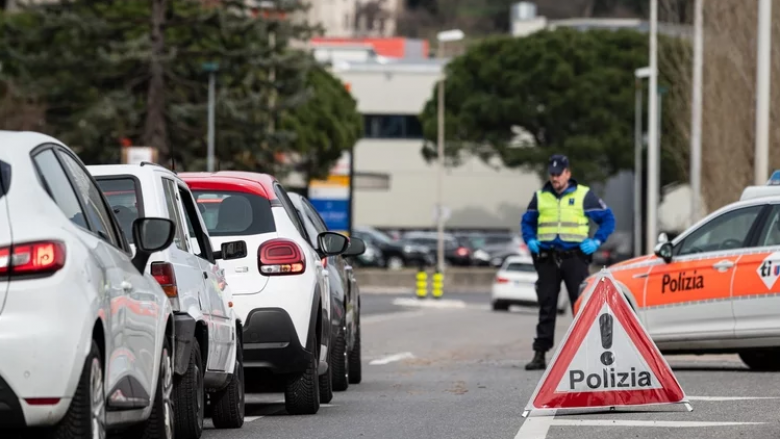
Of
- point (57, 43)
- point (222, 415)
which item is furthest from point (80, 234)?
point (57, 43)

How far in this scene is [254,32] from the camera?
187 ft

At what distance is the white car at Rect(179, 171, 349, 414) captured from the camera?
12.0m

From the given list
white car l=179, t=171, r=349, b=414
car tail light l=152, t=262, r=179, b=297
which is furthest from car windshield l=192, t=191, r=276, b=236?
car tail light l=152, t=262, r=179, b=297

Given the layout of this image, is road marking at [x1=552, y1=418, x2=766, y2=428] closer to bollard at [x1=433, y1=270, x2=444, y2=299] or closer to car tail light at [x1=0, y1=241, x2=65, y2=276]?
car tail light at [x1=0, y1=241, x2=65, y2=276]

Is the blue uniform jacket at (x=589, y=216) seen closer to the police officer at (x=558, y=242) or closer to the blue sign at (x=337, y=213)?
the police officer at (x=558, y=242)

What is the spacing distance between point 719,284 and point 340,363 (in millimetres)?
3548

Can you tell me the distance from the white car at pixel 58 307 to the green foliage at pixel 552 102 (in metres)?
74.4

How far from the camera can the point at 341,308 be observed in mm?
14727

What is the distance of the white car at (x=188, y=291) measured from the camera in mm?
9602

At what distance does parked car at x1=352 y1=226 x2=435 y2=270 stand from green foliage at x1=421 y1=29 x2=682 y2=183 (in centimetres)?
847

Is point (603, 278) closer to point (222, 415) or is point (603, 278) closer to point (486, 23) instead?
point (222, 415)

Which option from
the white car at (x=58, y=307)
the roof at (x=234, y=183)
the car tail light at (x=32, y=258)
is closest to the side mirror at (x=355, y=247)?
the roof at (x=234, y=183)

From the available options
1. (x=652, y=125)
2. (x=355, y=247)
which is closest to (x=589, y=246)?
(x=355, y=247)

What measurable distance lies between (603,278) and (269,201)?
2.39m
